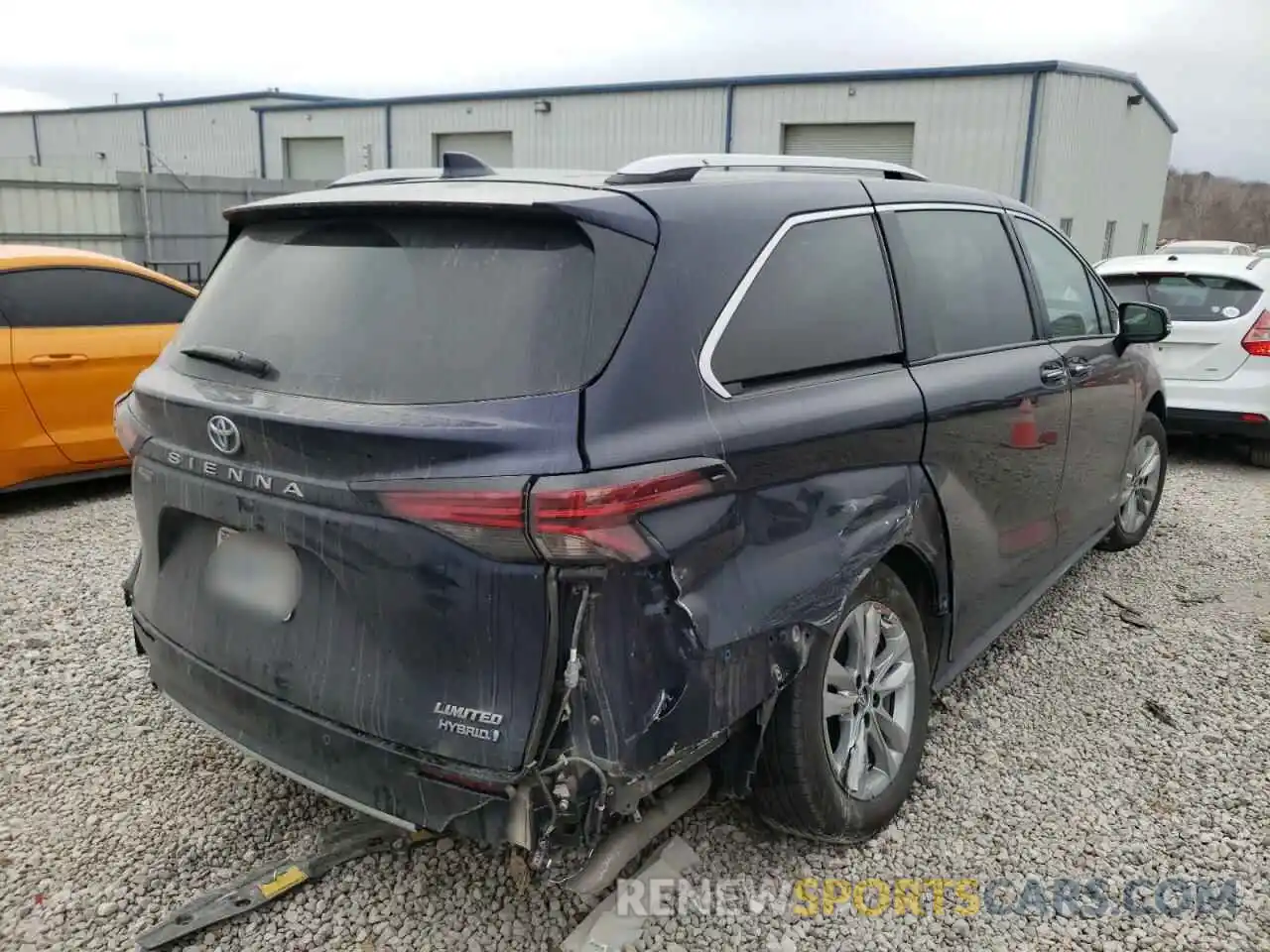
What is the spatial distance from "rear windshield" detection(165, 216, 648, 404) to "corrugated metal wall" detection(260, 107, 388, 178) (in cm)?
2615

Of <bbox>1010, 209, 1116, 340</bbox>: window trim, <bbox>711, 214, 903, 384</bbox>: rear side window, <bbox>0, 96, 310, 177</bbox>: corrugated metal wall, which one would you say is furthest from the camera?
<bbox>0, 96, 310, 177</bbox>: corrugated metal wall

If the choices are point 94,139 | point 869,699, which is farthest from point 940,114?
point 94,139

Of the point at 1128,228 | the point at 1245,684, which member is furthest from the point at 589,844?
the point at 1128,228

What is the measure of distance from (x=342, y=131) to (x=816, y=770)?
29087 mm

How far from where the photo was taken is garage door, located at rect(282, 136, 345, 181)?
29.0 metres

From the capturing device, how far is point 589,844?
7.02 ft

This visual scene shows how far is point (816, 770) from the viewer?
8.48 feet

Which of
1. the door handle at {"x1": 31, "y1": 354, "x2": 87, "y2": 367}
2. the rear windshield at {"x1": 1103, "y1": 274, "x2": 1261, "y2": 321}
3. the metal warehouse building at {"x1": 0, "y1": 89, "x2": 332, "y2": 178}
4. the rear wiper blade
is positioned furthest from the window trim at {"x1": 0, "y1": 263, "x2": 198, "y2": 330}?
the metal warehouse building at {"x1": 0, "y1": 89, "x2": 332, "y2": 178}

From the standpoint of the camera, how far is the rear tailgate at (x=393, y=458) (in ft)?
6.73

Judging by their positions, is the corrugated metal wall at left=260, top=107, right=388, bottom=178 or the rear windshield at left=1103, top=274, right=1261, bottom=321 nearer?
the rear windshield at left=1103, top=274, right=1261, bottom=321

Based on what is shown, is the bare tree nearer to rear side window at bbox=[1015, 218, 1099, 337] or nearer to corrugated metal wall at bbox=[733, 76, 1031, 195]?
corrugated metal wall at bbox=[733, 76, 1031, 195]

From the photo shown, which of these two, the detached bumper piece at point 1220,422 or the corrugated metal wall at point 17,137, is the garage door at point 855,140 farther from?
the corrugated metal wall at point 17,137

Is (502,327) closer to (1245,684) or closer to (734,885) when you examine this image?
(734,885)

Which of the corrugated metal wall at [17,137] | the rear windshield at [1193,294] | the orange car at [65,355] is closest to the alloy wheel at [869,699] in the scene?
the orange car at [65,355]
